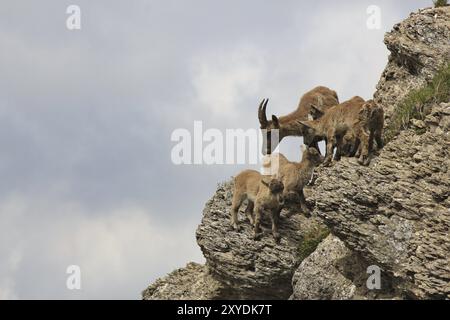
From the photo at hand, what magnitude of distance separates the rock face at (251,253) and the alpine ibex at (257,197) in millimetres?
242

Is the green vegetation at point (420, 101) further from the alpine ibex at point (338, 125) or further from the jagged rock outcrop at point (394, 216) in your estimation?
the alpine ibex at point (338, 125)

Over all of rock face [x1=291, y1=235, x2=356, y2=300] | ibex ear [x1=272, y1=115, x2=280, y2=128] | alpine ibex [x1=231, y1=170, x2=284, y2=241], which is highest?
ibex ear [x1=272, y1=115, x2=280, y2=128]

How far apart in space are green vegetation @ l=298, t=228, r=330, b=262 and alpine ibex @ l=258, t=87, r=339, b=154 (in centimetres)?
443

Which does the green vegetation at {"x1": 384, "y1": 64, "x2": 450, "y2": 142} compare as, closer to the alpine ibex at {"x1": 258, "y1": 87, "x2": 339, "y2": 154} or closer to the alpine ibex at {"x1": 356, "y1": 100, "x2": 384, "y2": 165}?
the alpine ibex at {"x1": 356, "y1": 100, "x2": 384, "y2": 165}

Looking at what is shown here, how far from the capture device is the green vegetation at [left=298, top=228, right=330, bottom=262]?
2845cm

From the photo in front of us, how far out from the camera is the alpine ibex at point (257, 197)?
93.7 ft

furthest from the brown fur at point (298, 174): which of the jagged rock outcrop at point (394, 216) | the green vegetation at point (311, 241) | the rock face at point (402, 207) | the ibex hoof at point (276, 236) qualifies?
the rock face at point (402, 207)

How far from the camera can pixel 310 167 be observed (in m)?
28.7

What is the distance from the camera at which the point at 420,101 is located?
89.4 ft

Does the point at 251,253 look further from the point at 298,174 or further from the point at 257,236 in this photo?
the point at 298,174

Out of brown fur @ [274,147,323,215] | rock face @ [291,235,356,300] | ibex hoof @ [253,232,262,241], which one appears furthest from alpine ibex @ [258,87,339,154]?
rock face @ [291,235,356,300]
